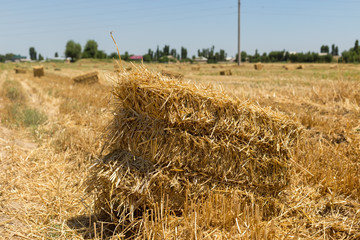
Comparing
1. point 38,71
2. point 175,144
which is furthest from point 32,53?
point 175,144

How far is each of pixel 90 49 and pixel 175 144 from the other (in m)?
111

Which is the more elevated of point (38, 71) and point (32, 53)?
point (32, 53)

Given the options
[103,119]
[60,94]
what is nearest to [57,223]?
[103,119]

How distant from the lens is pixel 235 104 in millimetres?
3279

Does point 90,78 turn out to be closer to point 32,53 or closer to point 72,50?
point 72,50

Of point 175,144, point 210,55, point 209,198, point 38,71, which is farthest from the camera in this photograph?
point 210,55

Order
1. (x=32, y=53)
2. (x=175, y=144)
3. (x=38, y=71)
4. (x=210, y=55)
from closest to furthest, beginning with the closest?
(x=175, y=144) → (x=38, y=71) → (x=210, y=55) → (x=32, y=53)

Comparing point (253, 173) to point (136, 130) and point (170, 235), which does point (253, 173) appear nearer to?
point (170, 235)

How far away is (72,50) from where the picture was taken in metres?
109

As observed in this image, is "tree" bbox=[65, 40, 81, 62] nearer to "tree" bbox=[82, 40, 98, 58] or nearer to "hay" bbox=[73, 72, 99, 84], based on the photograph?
"tree" bbox=[82, 40, 98, 58]

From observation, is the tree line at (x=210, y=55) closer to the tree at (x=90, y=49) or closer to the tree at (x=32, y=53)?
the tree at (x=90, y=49)

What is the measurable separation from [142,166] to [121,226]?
741mm

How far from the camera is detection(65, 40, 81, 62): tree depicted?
10975 cm

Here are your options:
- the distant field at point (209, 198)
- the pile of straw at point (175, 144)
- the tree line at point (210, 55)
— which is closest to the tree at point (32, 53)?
the tree line at point (210, 55)
